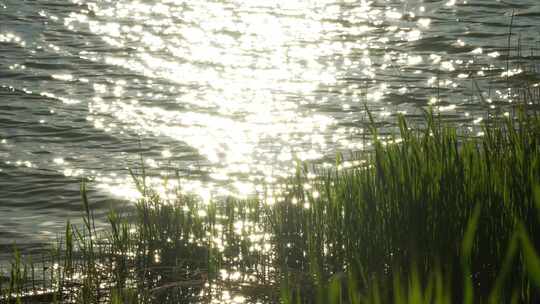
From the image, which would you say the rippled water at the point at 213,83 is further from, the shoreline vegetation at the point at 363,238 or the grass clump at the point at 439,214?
the grass clump at the point at 439,214

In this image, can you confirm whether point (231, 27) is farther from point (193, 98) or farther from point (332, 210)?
point (332, 210)

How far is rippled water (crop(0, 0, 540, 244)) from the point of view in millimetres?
9430

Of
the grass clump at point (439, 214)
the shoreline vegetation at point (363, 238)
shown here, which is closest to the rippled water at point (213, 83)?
the shoreline vegetation at point (363, 238)

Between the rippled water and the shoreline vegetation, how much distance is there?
84.7 inches

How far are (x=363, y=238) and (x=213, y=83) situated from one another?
31.0 ft

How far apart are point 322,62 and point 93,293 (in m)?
10.2

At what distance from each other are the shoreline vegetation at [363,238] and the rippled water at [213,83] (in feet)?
7.06

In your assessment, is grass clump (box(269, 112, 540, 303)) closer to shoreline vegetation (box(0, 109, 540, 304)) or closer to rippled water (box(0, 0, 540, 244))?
shoreline vegetation (box(0, 109, 540, 304))

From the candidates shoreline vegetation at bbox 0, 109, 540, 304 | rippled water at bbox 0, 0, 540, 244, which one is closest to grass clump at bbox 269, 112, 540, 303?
shoreline vegetation at bbox 0, 109, 540, 304

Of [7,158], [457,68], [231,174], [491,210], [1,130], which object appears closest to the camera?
[491,210]

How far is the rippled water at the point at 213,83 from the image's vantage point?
9.43 meters

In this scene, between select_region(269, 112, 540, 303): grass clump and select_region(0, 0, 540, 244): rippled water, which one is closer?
select_region(269, 112, 540, 303): grass clump

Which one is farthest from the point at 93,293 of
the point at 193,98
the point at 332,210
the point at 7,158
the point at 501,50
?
the point at 501,50

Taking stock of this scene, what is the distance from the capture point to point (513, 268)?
3.11 m
